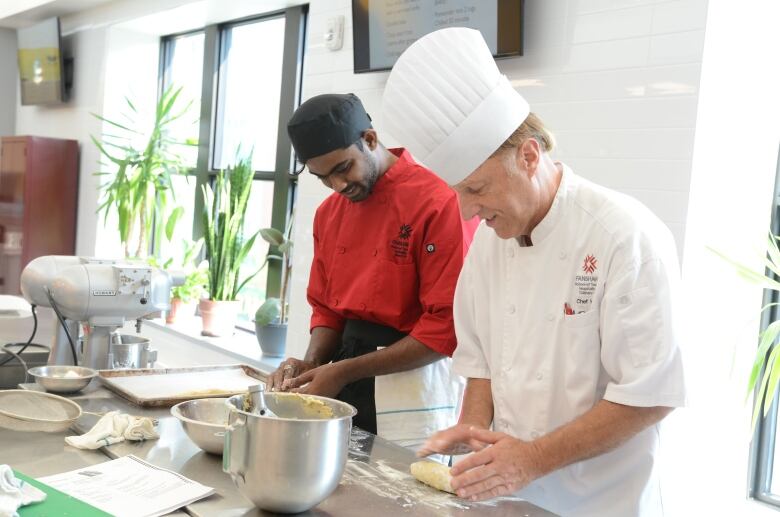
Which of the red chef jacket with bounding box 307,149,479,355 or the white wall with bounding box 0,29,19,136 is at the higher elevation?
the white wall with bounding box 0,29,19,136

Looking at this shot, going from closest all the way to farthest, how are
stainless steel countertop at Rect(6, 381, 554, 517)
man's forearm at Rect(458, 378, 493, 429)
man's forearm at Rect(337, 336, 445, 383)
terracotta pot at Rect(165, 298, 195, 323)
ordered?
stainless steel countertop at Rect(6, 381, 554, 517), man's forearm at Rect(458, 378, 493, 429), man's forearm at Rect(337, 336, 445, 383), terracotta pot at Rect(165, 298, 195, 323)

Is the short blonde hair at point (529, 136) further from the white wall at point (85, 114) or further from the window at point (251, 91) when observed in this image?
the white wall at point (85, 114)

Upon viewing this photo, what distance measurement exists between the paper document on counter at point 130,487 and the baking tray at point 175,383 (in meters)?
0.47

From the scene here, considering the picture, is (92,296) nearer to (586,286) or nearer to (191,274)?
(586,286)

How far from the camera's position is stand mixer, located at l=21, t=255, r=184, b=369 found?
2316mm

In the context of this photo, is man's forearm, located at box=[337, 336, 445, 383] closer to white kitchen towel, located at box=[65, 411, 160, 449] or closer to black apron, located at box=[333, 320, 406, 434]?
black apron, located at box=[333, 320, 406, 434]

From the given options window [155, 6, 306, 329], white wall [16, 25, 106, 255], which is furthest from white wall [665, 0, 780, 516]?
white wall [16, 25, 106, 255]

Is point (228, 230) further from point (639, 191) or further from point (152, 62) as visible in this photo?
point (639, 191)

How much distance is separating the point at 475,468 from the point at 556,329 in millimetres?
378

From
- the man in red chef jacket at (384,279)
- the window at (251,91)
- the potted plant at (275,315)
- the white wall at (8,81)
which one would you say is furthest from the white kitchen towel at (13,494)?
the white wall at (8,81)

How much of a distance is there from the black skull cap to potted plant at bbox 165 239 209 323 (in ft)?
11.9

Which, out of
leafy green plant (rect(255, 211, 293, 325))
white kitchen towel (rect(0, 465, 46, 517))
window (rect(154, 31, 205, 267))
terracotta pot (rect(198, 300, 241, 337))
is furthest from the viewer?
window (rect(154, 31, 205, 267))

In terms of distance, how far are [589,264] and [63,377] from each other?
1368 millimetres

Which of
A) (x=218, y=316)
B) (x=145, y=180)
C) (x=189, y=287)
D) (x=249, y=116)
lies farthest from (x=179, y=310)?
(x=249, y=116)
